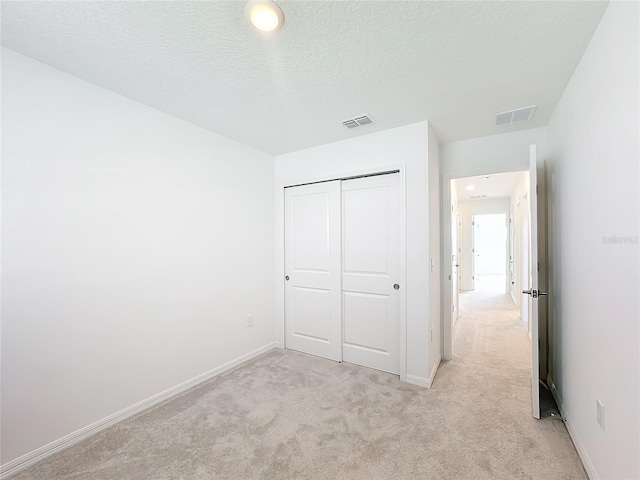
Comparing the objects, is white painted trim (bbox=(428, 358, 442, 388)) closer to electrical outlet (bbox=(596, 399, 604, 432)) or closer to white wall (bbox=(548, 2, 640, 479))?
white wall (bbox=(548, 2, 640, 479))

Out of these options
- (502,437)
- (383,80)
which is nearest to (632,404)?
(502,437)

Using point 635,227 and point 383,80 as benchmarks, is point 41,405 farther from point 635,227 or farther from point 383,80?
point 635,227

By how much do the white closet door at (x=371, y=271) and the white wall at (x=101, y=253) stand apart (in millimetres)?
1248

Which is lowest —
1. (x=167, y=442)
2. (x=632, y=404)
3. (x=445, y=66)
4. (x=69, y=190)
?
(x=167, y=442)

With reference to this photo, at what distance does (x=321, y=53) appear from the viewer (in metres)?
1.69

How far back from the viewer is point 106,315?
6.84 feet

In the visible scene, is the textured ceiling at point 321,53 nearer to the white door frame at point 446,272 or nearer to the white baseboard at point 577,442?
the white door frame at point 446,272

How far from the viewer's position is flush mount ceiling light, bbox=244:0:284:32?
133 centimetres

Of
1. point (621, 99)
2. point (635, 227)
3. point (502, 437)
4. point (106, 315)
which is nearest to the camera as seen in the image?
point (635, 227)

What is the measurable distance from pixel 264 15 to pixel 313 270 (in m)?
2.50

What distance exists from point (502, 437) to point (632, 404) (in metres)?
0.97

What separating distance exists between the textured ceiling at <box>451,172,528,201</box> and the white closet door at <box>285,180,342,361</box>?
2.52m

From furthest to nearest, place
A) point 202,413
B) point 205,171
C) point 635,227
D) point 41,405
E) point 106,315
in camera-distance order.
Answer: point 205,171 → point 202,413 → point 106,315 → point 41,405 → point 635,227

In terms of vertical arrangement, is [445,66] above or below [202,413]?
above
